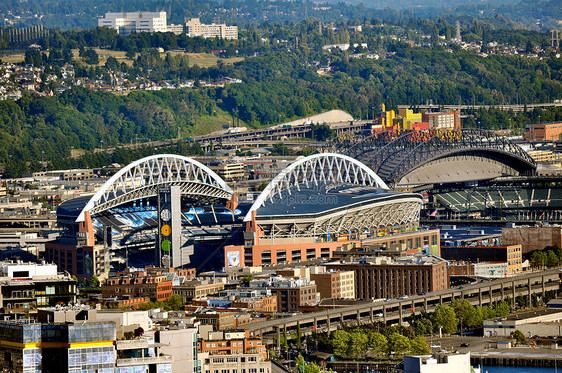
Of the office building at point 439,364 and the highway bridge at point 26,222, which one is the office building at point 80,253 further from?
the office building at point 439,364

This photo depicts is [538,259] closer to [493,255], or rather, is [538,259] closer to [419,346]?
[493,255]

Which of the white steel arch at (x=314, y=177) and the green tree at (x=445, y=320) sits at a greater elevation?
the white steel arch at (x=314, y=177)

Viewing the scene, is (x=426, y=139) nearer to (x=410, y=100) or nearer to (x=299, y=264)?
(x=299, y=264)

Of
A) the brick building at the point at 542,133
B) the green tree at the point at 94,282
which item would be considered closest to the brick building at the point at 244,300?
the green tree at the point at 94,282

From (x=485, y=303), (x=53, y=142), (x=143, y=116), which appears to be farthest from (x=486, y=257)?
(x=143, y=116)

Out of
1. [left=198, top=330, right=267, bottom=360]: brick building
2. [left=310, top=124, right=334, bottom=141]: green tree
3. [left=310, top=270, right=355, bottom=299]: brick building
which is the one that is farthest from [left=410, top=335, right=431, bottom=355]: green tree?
[left=310, top=124, right=334, bottom=141]: green tree

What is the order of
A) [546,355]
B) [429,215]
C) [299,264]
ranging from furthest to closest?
1. [429,215]
2. [299,264]
3. [546,355]
